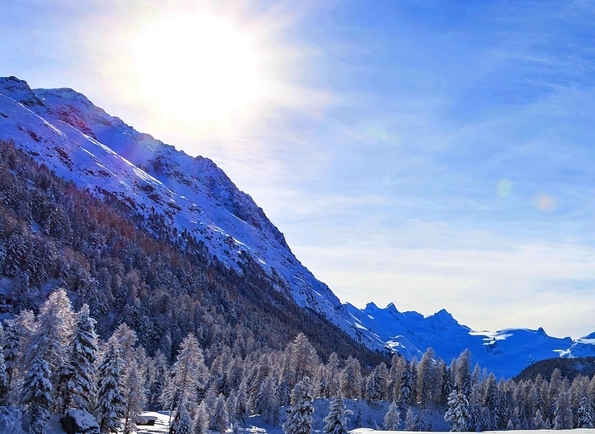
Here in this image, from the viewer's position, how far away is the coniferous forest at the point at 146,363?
50.8 metres

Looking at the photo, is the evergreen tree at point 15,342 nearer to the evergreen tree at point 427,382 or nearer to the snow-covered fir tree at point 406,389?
the snow-covered fir tree at point 406,389

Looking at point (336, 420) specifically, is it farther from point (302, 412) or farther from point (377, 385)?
point (377, 385)

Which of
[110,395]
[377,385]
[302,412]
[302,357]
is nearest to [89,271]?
[302,357]

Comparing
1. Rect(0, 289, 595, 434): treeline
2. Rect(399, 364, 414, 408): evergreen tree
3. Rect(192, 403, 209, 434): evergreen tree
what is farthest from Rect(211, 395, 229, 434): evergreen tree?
Rect(399, 364, 414, 408): evergreen tree

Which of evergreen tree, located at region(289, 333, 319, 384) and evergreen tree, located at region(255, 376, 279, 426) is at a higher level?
evergreen tree, located at region(289, 333, 319, 384)

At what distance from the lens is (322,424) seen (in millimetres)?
96000

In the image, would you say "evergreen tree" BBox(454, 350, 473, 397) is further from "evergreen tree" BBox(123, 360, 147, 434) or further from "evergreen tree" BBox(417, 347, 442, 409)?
"evergreen tree" BBox(123, 360, 147, 434)

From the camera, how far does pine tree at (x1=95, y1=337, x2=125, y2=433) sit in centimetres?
5228

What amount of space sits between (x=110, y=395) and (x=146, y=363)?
55290 millimetres

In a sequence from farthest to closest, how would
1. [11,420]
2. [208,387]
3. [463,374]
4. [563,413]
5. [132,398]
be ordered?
[463,374], [563,413], [208,387], [132,398], [11,420]

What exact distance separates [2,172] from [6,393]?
4984 inches

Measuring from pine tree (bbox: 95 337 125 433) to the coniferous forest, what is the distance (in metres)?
0.13

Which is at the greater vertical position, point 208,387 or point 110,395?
point 110,395

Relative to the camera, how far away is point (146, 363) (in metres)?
105
